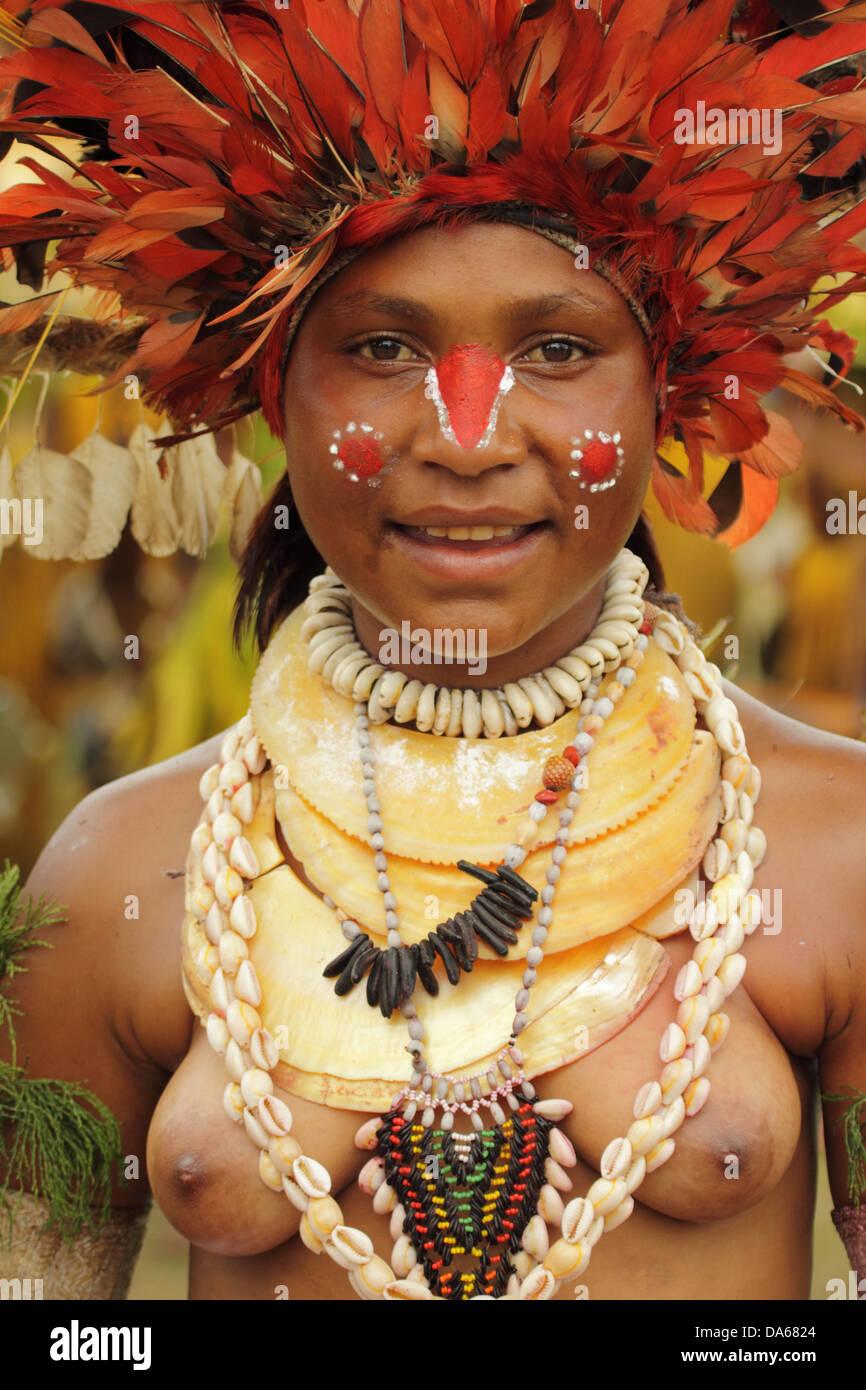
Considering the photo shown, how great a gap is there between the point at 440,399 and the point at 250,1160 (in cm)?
88

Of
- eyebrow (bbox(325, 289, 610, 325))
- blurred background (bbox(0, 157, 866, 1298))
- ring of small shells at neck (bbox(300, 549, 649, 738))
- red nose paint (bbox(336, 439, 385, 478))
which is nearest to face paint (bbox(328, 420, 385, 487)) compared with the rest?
red nose paint (bbox(336, 439, 385, 478))

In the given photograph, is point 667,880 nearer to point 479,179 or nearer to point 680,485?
point 680,485

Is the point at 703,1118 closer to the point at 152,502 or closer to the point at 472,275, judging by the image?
the point at 472,275

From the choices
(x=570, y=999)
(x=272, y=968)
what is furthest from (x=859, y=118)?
(x=272, y=968)

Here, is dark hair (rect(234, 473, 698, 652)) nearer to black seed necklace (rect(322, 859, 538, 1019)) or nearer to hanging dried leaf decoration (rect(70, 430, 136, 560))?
hanging dried leaf decoration (rect(70, 430, 136, 560))

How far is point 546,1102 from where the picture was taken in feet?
5.10

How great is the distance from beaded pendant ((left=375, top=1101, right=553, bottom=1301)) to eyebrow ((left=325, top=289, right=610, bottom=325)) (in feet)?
2.82

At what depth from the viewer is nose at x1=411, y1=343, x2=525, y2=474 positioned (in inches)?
57.1

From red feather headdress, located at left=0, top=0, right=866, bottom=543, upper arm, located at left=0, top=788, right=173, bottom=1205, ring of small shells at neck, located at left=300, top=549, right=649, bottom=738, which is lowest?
upper arm, located at left=0, top=788, right=173, bottom=1205

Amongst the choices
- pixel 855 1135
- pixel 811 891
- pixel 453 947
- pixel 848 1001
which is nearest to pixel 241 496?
pixel 453 947

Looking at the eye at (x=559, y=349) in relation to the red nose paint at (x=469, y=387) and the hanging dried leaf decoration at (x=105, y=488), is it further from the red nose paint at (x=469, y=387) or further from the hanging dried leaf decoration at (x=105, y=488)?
the hanging dried leaf decoration at (x=105, y=488)

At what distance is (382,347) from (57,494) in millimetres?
837

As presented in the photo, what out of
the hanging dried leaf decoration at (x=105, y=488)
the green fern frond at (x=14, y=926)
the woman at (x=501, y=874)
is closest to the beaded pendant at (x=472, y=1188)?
the woman at (x=501, y=874)

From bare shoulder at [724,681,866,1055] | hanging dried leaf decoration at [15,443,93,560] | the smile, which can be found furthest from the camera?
hanging dried leaf decoration at [15,443,93,560]
